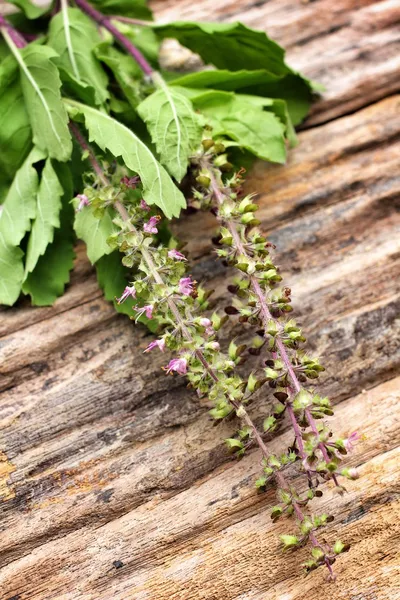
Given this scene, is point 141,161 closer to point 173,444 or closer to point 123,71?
point 123,71

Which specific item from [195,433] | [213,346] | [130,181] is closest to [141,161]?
[130,181]

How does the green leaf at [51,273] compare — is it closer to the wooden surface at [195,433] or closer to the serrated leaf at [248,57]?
the wooden surface at [195,433]

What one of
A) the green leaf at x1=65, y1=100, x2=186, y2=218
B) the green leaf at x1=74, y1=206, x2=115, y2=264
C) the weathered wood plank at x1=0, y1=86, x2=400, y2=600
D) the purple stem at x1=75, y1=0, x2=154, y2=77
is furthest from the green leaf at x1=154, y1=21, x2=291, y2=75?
Answer: the green leaf at x1=74, y1=206, x2=115, y2=264

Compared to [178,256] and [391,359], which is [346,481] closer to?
[391,359]

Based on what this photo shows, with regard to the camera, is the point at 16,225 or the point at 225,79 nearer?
the point at 16,225

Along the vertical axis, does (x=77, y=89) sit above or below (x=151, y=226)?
above

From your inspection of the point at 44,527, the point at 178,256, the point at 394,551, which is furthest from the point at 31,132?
the point at 394,551
